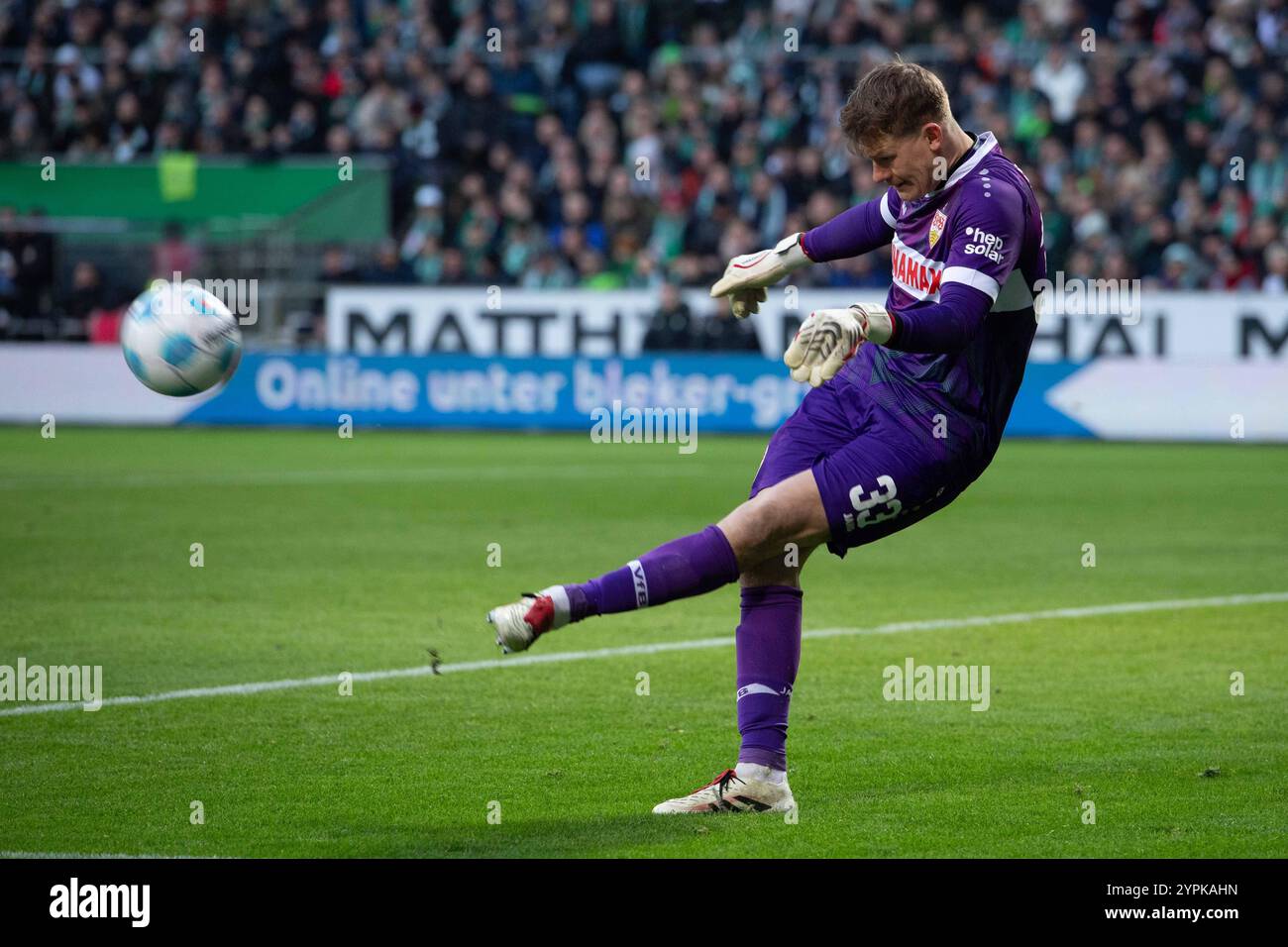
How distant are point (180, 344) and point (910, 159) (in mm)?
3068

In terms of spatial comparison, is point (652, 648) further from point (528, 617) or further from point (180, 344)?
point (528, 617)

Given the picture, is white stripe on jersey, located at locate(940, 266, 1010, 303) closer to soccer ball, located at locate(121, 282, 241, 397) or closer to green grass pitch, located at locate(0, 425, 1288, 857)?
green grass pitch, located at locate(0, 425, 1288, 857)

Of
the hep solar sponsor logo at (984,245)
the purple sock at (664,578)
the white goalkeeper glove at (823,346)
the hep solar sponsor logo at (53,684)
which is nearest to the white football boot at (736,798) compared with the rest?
the purple sock at (664,578)

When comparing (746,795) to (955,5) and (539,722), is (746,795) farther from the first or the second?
(955,5)

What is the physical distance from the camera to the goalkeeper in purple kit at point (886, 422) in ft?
16.0

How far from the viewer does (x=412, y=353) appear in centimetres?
2142

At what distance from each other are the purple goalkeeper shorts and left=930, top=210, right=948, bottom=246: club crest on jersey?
49 centimetres

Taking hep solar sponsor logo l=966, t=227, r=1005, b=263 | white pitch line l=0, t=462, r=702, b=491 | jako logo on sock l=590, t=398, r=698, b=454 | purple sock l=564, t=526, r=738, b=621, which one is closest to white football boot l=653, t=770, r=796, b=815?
purple sock l=564, t=526, r=738, b=621

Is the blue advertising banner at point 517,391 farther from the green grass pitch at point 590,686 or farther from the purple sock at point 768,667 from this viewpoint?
the purple sock at point 768,667

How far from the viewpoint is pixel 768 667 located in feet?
17.4

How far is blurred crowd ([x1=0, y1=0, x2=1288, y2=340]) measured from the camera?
2264 cm
